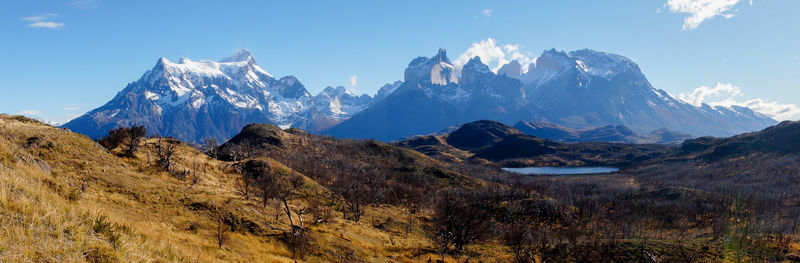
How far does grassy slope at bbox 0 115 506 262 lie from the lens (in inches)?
543

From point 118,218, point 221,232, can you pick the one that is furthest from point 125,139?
point 118,218

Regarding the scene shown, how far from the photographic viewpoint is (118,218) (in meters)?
24.0

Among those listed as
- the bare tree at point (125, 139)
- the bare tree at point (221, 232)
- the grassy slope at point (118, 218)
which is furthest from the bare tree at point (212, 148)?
the bare tree at point (221, 232)

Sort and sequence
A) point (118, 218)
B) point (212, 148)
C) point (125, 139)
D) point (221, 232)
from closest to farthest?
point (118, 218) → point (221, 232) → point (125, 139) → point (212, 148)

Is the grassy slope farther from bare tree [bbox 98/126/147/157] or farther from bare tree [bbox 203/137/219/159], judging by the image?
bare tree [bbox 203/137/219/159]

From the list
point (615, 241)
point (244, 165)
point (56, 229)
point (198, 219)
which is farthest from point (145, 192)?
point (615, 241)

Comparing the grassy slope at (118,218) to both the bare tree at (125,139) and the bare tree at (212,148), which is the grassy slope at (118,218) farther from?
the bare tree at (212,148)

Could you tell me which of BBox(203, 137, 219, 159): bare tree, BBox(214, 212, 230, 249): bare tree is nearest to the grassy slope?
BBox(214, 212, 230, 249): bare tree

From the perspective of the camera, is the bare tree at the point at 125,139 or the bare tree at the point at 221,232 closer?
the bare tree at the point at 221,232

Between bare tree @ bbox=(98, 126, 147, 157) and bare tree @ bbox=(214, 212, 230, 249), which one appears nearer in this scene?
bare tree @ bbox=(214, 212, 230, 249)

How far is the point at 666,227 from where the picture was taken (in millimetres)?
107312

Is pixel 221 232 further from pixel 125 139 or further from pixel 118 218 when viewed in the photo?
pixel 125 139

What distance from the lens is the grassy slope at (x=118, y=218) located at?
13797 millimetres

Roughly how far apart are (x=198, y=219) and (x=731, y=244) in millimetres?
66239
